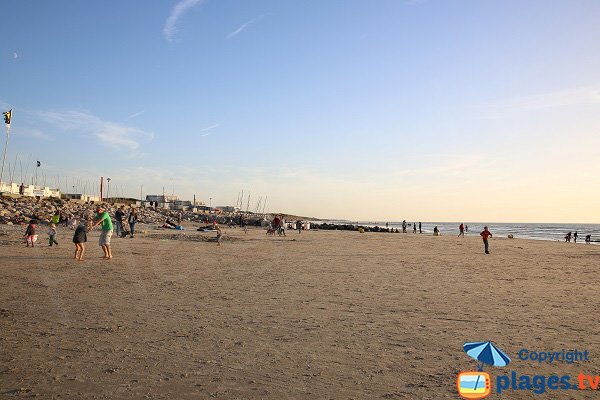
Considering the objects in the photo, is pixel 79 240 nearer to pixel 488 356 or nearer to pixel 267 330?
pixel 267 330

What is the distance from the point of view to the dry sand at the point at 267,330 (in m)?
4.79

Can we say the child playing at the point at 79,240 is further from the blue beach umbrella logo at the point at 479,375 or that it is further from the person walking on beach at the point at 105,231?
the blue beach umbrella logo at the point at 479,375

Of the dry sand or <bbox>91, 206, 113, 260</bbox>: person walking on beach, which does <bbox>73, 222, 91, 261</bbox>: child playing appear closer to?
<bbox>91, 206, 113, 260</bbox>: person walking on beach

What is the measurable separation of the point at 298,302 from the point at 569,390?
5.53m

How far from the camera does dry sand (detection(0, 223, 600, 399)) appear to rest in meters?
4.79

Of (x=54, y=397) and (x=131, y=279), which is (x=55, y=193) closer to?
(x=131, y=279)

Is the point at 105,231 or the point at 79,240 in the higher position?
the point at 105,231

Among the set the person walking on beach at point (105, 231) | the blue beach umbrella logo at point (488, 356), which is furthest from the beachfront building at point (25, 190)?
the blue beach umbrella logo at point (488, 356)

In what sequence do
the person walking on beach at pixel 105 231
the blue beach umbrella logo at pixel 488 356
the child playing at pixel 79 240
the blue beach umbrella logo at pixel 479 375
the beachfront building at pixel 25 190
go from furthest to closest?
the beachfront building at pixel 25 190, the person walking on beach at pixel 105 231, the child playing at pixel 79 240, the blue beach umbrella logo at pixel 488 356, the blue beach umbrella logo at pixel 479 375

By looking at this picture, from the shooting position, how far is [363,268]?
52.3ft

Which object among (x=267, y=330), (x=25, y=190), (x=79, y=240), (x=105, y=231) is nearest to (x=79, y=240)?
(x=79, y=240)

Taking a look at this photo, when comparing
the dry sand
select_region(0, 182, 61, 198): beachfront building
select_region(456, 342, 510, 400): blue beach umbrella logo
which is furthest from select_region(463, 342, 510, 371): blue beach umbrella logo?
select_region(0, 182, 61, 198): beachfront building

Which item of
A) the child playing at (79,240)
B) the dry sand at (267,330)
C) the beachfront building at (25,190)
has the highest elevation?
the beachfront building at (25,190)

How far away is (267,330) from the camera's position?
704 centimetres
